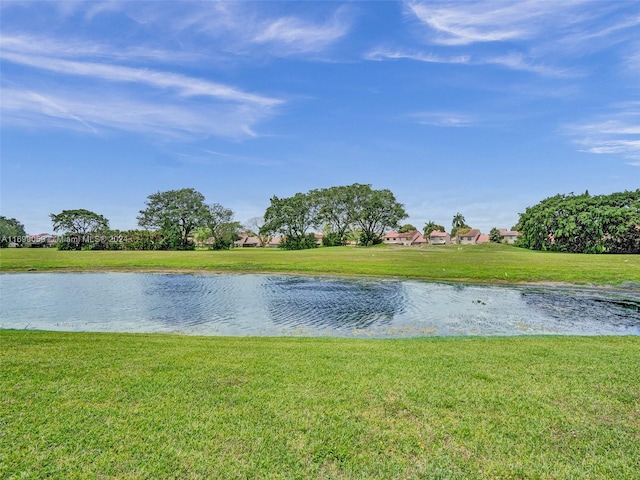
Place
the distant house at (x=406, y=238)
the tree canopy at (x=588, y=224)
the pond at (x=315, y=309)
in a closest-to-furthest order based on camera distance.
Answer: the pond at (x=315, y=309) < the tree canopy at (x=588, y=224) < the distant house at (x=406, y=238)

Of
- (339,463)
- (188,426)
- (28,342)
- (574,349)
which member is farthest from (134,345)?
(574,349)

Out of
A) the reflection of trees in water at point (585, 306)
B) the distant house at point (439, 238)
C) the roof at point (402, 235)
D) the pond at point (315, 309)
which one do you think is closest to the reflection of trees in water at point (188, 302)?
the pond at point (315, 309)

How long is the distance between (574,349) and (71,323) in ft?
53.9

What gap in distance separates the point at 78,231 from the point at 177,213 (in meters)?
21.3

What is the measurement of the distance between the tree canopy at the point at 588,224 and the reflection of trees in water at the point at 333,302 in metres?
51.1

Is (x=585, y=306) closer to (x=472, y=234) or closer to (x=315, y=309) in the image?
(x=315, y=309)

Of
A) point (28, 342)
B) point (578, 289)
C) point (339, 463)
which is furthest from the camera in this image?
point (578, 289)

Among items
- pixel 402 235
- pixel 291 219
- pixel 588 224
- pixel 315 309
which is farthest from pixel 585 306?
pixel 402 235

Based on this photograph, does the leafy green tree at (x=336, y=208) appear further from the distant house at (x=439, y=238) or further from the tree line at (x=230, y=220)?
the distant house at (x=439, y=238)

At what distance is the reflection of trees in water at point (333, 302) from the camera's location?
1477cm

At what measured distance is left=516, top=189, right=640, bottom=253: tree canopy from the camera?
189ft

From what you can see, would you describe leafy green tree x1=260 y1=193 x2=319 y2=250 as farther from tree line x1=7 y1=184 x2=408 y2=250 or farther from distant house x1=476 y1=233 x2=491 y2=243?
distant house x1=476 y1=233 x2=491 y2=243

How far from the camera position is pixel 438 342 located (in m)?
9.91

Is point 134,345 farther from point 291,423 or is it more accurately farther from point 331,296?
point 331,296
